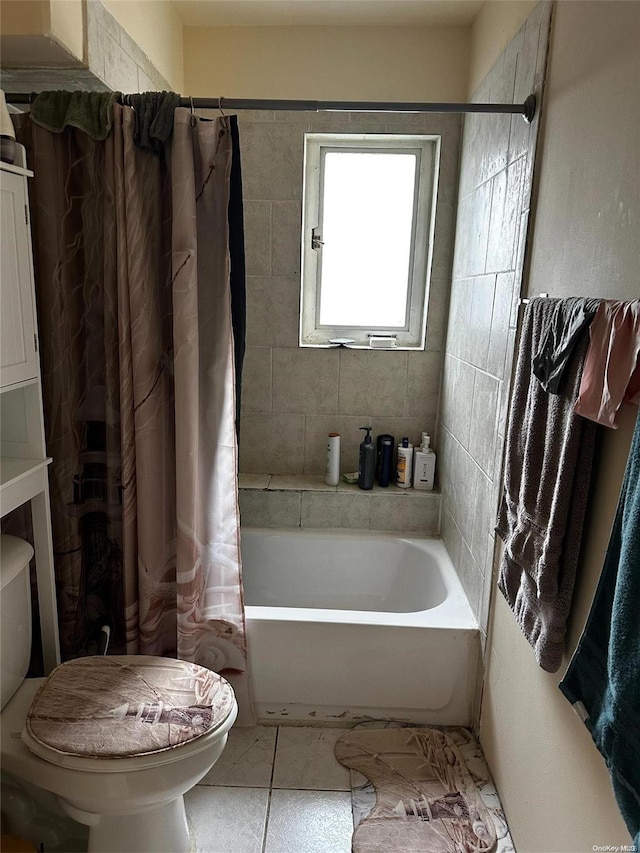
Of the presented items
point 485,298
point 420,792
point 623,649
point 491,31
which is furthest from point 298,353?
point 623,649

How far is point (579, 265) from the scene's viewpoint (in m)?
1.29

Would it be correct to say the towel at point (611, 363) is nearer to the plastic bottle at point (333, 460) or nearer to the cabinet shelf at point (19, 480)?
the cabinet shelf at point (19, 480)

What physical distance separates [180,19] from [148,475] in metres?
1.95

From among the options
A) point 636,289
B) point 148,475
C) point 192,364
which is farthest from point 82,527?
point 636,289

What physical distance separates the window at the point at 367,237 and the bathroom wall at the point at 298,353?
2.3 inches

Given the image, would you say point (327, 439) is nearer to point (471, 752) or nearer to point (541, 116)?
point (471, 752)

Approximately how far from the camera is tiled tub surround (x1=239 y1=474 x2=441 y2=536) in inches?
103

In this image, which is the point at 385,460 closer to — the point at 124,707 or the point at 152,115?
the point at 124,707

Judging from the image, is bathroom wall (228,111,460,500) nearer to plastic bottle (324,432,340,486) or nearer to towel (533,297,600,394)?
plastic bottle (324,432,340,486)

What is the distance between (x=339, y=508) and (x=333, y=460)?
0.22 meters

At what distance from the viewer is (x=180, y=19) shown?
2.43 m

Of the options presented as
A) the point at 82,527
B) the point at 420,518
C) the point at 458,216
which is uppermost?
the point at 458,216

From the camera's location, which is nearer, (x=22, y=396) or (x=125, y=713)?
(x=125, y=713)

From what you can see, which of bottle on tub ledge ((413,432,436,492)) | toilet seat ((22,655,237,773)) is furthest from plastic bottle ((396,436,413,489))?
toilet seat ((22,655,237,773))
